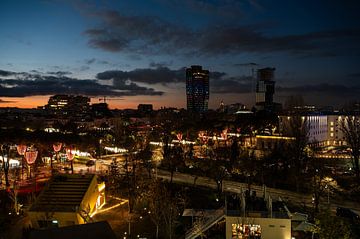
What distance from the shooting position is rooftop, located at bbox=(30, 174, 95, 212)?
667 inches

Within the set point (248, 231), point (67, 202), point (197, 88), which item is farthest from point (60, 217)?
point (197, 88)

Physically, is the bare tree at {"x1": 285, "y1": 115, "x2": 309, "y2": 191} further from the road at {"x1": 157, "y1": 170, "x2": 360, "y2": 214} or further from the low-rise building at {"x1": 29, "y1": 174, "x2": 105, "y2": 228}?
the low-rise building at {"x1": 29, "y1": 174, "x2": 105, "y2": 228}

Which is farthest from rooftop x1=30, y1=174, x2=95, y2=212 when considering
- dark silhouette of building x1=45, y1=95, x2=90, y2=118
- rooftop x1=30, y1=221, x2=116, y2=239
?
dark silhouette of building x1=45, y1=95, x2=90, y2=118

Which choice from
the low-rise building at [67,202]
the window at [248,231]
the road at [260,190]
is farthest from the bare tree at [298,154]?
the low-rise building at [67,202]

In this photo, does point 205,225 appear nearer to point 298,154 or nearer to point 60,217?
point 60,217

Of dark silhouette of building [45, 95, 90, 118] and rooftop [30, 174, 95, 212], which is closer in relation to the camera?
rooftop [30, 174, 95, 212]

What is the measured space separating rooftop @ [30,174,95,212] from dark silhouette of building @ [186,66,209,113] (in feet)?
504

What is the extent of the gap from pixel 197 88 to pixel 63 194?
164 m

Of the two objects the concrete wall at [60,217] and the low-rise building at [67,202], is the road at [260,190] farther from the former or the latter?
the concrete wall at [60,217]

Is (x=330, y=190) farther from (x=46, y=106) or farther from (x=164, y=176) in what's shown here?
(x=46, y=106)

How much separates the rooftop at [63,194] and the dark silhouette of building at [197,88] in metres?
153

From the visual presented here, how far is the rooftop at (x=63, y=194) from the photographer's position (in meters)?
16.9

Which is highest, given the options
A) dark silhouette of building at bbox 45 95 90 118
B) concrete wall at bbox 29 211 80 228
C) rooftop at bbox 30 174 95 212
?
dark silhouette of building at bbox 45 95 90 118

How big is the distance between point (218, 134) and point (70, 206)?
103 feet
